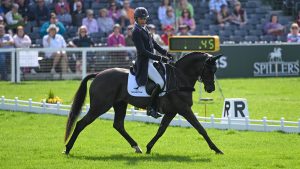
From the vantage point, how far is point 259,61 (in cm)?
2769

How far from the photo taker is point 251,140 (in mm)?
15633

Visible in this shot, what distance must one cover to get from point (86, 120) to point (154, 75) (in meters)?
1.36

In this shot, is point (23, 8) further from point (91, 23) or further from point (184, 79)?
point (184, 79)

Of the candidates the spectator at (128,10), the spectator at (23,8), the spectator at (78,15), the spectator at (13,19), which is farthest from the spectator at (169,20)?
the spectator at (13,19)

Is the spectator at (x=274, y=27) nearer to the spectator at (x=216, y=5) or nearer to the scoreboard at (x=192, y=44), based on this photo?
the spectator at (x=216, y=5)

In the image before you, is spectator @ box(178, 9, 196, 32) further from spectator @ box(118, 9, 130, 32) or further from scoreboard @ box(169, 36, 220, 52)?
scoreboard @ box(169, 36, 220, 52)

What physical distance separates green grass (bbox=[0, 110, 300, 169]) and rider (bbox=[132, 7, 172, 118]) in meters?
1.03

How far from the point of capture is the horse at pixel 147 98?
1395cm

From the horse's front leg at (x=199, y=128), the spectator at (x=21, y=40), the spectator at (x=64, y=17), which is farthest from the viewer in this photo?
the spectator at (x=64, y=17)

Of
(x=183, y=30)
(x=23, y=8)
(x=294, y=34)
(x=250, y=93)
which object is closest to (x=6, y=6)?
(x=23, y=8)

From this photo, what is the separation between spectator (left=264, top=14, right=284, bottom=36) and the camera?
99.3 ft

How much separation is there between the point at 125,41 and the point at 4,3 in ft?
14.3

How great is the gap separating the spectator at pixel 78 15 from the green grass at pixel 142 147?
10.9 meters

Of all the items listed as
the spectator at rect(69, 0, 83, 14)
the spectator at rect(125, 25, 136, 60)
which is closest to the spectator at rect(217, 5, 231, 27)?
the spectator at rect(125, 25, 136, 60)
